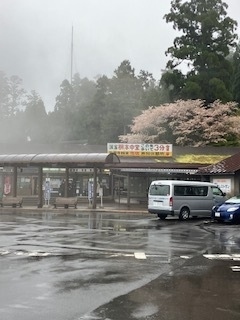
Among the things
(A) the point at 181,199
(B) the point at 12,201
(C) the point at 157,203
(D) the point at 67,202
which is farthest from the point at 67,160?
(A) the point at 181,199

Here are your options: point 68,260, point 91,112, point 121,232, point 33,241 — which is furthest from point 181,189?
point 91,112

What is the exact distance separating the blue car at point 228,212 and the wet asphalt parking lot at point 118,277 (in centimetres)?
603

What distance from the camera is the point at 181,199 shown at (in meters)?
23.0

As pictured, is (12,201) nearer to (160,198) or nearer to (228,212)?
(160,198)

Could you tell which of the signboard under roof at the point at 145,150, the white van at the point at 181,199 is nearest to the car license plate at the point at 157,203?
the white van at the point at 181,199

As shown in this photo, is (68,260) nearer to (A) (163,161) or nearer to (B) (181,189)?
(B) (181,189)

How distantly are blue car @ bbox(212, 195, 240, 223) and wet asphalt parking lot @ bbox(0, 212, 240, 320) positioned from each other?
6.03 m

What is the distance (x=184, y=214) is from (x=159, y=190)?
1.81m

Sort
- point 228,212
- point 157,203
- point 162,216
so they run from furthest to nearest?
point 162,216, point 157,203, point 228,212

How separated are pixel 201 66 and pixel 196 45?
2.56 metres

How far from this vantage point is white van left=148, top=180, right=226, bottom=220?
22.8 meters

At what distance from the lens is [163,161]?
35250mm

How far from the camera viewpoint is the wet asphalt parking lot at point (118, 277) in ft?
20.2

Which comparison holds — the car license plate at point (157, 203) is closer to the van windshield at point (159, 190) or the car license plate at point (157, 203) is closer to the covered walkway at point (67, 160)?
the van windshield at point (159, 190)
